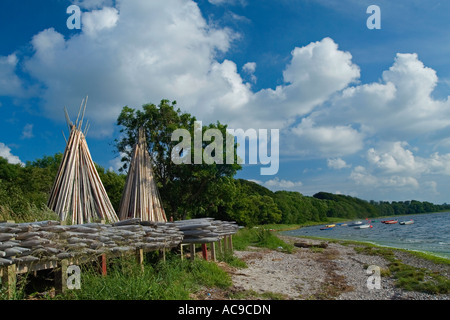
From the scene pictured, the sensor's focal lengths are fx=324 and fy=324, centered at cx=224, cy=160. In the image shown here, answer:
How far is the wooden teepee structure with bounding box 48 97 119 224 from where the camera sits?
25.5ft

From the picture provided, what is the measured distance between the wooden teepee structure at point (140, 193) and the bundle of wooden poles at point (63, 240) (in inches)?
113

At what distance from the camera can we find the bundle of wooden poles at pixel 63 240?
13.8 feet

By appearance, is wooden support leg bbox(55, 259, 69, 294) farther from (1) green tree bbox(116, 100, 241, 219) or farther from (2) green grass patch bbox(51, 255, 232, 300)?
(1) green tree bbox(116, 100, 241, 219)

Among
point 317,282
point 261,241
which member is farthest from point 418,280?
point 261,241

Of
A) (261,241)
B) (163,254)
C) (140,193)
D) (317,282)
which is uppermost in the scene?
(140,193)


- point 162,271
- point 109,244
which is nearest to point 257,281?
point 162,271

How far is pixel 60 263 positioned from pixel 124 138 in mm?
11861

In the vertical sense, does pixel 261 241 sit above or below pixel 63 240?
below

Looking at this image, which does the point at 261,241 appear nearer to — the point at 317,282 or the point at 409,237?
the point at 317,282

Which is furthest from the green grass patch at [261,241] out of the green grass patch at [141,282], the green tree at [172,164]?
the green grass patch at [141,282]

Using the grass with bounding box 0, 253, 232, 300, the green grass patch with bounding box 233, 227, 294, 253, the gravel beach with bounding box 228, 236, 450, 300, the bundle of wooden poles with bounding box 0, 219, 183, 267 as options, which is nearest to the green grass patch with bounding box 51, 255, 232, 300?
the grass with bounding box 0, 253, 232, 300

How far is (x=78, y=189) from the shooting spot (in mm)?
8133

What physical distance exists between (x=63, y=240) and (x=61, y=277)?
0.59m

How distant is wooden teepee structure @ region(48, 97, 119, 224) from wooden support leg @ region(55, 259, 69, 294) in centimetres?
255
